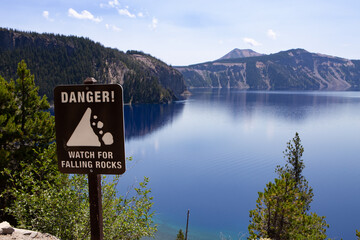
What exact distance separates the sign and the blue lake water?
319 inches

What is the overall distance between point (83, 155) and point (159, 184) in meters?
51.1

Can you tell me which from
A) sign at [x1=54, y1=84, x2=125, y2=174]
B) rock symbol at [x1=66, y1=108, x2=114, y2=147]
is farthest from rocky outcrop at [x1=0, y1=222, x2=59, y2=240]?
rock symbol at [x1=66, y1=108, x2=114, y2=147]

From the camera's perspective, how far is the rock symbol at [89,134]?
374cm

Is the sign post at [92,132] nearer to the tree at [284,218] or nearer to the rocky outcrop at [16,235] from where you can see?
the rocky outcrop at [16,235]

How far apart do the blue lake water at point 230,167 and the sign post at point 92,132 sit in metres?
8.05

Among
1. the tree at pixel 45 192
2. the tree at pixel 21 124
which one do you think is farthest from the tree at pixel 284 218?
the tree at pixel 21 124

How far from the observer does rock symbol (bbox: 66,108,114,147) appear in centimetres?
374

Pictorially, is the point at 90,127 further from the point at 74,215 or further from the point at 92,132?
the point at 74,215

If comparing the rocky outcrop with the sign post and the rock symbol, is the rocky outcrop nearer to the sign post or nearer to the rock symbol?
the sign post

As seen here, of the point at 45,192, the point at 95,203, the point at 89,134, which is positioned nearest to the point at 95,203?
the point at 95,203

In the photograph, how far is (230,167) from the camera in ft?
205

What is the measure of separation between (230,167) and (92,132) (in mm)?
60968

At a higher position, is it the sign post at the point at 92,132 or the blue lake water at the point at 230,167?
the sign post at the point at 92,132

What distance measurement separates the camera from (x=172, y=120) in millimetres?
122938
